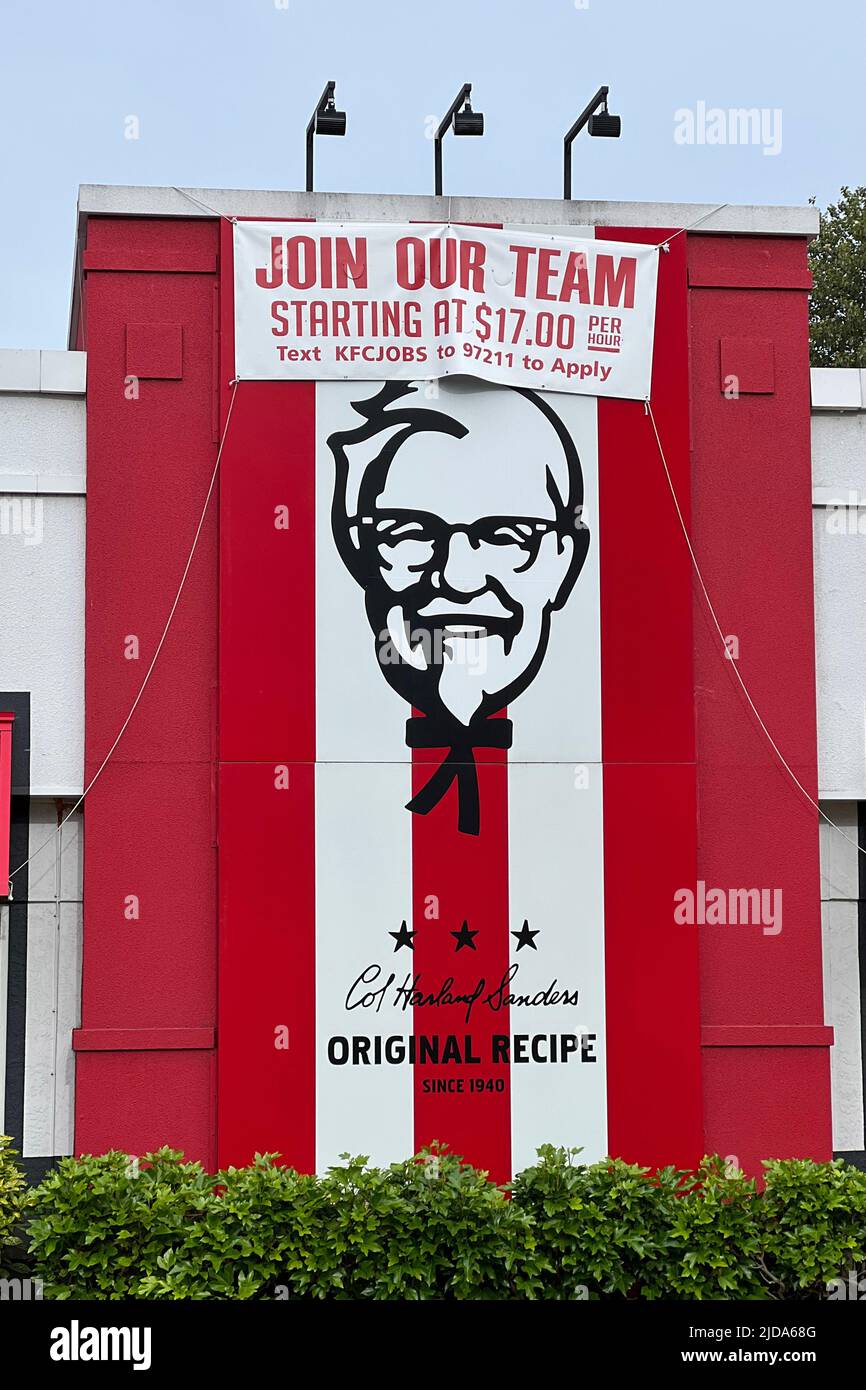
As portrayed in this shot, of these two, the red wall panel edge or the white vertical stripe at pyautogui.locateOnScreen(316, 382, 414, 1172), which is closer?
the white vertical stripe at pyautogui.locateOnScreen(316, 382, 414, 1172)

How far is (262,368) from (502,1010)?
13.8ft

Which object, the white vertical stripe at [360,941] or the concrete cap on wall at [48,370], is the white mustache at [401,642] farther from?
the concrete cap on wall at [48,370]

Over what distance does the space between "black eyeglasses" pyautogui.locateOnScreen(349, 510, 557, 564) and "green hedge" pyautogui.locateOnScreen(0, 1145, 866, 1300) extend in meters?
3.71

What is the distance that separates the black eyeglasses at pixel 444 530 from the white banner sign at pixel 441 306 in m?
0.88

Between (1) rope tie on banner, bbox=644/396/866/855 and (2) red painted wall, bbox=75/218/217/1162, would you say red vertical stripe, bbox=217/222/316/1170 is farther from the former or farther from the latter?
(1) rope tie on banner, bbox=644/396/866/855

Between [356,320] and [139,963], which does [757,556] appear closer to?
[356,320]

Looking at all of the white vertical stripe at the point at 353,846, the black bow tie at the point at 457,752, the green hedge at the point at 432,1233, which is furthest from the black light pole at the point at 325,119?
the green hedge at the point at 432,1233

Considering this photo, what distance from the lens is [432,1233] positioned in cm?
859

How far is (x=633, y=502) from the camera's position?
10.7 metres

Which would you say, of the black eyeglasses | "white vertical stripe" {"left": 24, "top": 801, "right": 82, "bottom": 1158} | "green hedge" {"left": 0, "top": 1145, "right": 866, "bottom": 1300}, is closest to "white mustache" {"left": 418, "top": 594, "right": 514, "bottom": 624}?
the black eyeglasses

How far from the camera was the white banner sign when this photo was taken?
10.6 meters

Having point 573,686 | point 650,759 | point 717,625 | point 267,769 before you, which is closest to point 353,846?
point 267,769

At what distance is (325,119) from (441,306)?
155cm

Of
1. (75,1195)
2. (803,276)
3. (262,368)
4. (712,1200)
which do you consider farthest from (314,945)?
(803,276)
